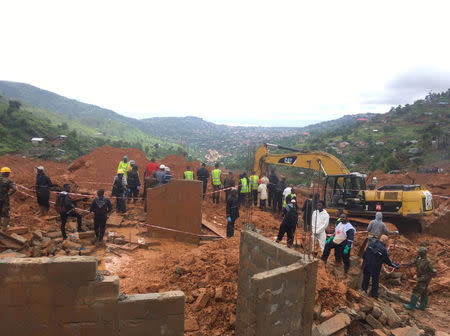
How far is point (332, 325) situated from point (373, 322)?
3.50 ft

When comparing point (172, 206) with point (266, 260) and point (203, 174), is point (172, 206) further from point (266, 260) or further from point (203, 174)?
point (266, 260)

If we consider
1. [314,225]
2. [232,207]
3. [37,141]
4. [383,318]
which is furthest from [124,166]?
[37,141]

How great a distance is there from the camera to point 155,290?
5410 mm

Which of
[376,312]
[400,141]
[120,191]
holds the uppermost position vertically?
[400,141]

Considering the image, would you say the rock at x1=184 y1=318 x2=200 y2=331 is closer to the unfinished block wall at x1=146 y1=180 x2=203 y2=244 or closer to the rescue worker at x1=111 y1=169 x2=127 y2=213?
the unfinished block wall at x1=146 y1=180 x2=203 y2=244

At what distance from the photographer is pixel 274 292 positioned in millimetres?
3615

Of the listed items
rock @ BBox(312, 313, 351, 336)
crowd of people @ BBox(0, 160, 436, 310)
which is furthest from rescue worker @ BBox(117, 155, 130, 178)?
rock @ BBox(312, 313, 351, 336)

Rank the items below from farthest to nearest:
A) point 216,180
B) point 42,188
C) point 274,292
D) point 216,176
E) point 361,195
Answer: point 216,180 < point 216,176 < point 361,195 < point 42,188 < point 274,292

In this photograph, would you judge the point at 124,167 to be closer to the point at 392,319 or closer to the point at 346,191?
the point at 346,191

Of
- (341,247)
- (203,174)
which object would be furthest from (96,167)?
(341,247)

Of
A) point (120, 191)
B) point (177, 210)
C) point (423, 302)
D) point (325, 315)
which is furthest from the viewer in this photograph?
point (120, 191)

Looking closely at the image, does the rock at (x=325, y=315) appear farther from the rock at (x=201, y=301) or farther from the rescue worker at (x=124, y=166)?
the rescue worker at (x=124, y=166)

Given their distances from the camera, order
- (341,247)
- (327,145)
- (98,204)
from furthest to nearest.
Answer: (327,145) → (98,204) → (341,247)

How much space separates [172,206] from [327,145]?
103 feet
